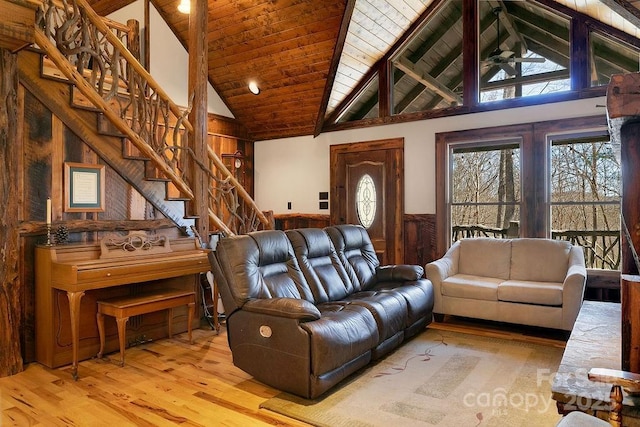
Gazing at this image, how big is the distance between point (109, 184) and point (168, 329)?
1.50 m

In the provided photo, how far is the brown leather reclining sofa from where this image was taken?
2.77 meters

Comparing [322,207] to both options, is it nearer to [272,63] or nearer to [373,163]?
[373,163]

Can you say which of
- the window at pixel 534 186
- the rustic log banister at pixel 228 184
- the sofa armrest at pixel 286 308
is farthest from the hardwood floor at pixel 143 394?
the window at pixel 534 186

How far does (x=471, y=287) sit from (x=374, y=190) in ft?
7.63

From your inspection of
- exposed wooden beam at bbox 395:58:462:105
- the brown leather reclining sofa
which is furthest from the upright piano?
exposed wooden beam at bbox 395:58:462:105

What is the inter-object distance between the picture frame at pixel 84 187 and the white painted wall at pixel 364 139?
360 centimetres

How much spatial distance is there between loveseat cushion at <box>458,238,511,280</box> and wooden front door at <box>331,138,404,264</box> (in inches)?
44.2

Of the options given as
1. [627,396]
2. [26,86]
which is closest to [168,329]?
[26,86]

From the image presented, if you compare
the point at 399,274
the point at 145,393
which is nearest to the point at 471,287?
the point at 399,274

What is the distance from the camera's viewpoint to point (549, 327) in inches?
158

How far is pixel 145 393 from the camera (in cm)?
294

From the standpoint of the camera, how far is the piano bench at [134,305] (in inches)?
134

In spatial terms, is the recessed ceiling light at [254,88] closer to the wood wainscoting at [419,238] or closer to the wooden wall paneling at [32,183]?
the wood wainscoting at [419,238]

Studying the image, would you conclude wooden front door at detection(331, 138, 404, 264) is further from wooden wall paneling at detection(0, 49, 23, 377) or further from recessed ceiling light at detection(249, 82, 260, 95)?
wooden wall paneling at detection(0, 49, 23, 377)
